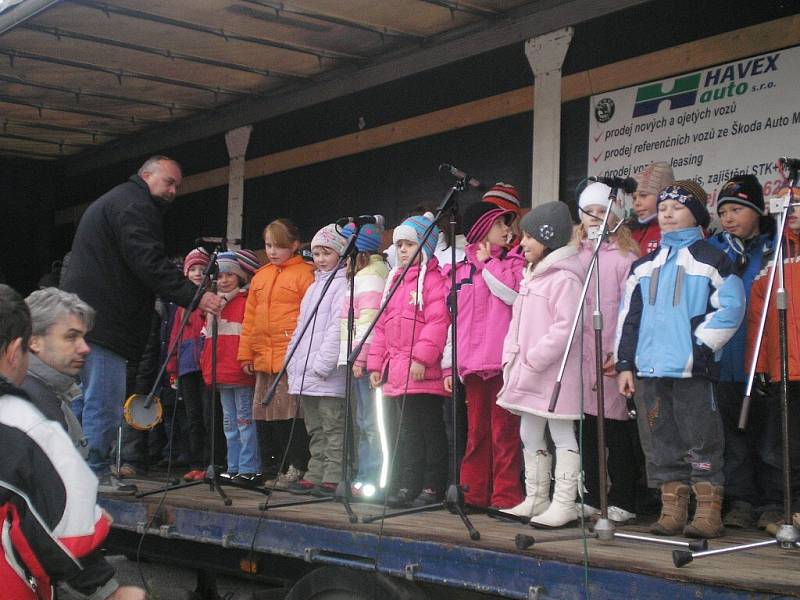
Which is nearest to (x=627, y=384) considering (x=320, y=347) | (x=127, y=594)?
(x=320, y=347)

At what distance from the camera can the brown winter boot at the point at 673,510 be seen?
182 inches

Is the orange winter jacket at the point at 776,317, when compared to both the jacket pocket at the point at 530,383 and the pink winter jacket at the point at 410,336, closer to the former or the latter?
the jacket pocket at the point at 530,383

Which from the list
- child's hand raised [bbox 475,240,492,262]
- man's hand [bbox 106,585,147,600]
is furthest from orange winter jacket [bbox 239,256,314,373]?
man's hand [bbox 106,585,147,600]

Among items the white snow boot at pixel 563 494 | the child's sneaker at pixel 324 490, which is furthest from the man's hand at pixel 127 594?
the child's sneaker at pixel 324 490

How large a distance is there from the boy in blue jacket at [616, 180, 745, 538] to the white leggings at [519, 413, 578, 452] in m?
0.35

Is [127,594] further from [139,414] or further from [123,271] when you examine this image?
[139,414]

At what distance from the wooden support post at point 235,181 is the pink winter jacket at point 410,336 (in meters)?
4.77

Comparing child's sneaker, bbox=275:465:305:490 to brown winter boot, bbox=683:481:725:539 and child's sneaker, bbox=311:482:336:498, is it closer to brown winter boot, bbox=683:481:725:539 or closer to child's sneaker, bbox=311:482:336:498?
child's sneaker, bbox=311:482:336:498

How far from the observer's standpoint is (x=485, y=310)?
227 inches

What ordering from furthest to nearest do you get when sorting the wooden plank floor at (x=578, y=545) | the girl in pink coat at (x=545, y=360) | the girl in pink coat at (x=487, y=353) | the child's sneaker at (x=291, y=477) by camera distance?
1. the child's sneaker at (x=291, y=477)
2. the girl in pink coat at (x=487, y=353)
3. the girl in pink coat at (x=545, y=360)
4. the wooden plank floor at (x=578, y=545)

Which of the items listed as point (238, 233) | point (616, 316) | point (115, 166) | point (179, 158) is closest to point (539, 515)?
→ point (616, 316)

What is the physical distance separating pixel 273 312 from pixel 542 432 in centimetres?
261

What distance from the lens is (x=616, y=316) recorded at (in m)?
5.43

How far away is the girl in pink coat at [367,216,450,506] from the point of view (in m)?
5.85
